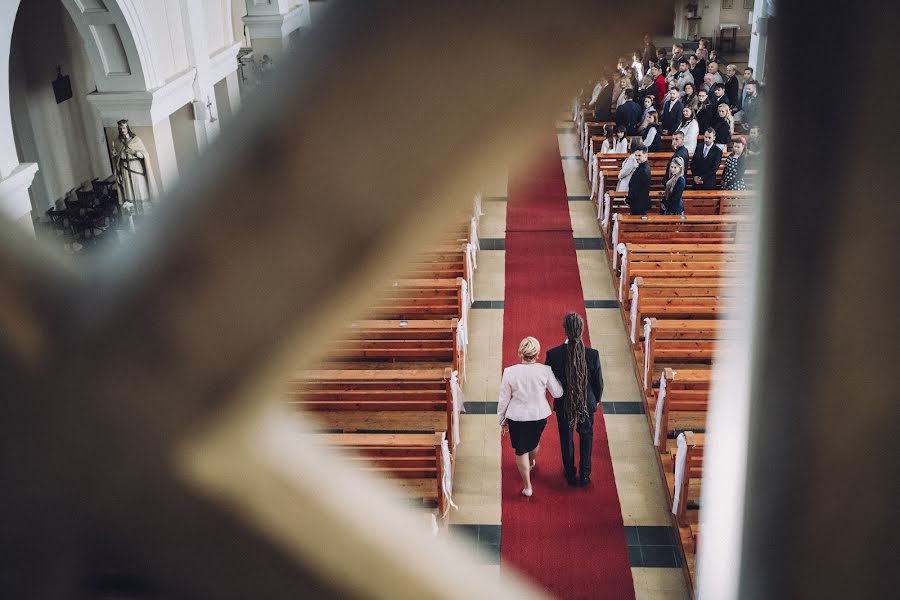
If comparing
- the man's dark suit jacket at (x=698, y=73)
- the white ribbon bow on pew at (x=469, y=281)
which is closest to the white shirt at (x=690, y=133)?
the white ribbon bow on pew at (x=469, y=281)

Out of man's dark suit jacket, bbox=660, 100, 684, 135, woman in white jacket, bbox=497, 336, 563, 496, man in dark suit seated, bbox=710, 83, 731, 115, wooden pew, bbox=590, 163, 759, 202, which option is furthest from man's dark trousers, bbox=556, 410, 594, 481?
man's dark suit jacket, bbox=660, 100, 684, 135

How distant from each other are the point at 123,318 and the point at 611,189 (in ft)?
38.8

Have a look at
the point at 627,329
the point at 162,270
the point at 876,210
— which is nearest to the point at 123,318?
the point at 162,270

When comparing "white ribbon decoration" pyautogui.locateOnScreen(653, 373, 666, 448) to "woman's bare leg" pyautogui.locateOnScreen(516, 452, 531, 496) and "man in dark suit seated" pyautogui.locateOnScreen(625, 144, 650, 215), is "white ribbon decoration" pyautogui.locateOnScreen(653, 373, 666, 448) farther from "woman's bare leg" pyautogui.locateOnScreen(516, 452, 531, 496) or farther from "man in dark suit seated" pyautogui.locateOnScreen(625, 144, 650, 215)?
"man in dark suit seated" pyautogui.locateOnScreen(625, 144, 650, 215)

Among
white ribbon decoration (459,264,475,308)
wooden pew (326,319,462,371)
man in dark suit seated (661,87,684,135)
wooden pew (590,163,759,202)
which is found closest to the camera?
wooden pew (326,319,462,371)

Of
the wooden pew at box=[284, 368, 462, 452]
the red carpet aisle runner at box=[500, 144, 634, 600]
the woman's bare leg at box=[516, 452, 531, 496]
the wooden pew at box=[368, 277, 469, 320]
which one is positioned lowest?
the red carpet aisle runner at box=[500, 144, 634, 600]

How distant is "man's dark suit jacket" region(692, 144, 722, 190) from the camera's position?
10938mm

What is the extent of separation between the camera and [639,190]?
34.0 ft

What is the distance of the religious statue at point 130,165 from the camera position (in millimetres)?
9984

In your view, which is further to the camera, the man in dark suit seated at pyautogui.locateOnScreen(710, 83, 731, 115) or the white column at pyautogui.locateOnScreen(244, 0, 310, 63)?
the white column at pyautogui.locateOnScreen(244, 0, 310, 63)

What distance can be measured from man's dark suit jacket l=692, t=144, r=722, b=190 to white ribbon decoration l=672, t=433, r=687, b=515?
19.7 ft

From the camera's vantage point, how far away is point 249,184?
0.32m

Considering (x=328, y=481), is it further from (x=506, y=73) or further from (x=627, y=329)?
(x=627, y=329)

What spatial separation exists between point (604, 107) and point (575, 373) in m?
10.1
